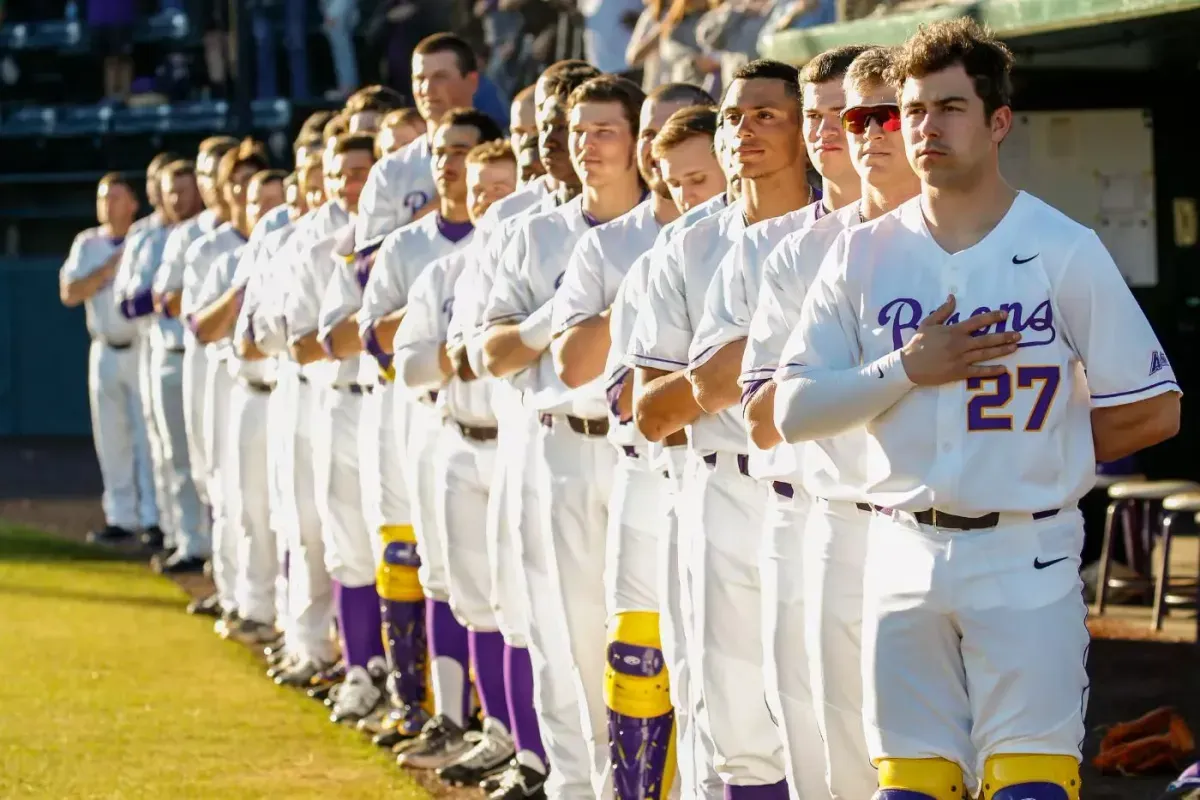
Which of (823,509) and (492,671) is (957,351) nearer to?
(823,509)

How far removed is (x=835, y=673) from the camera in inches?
168

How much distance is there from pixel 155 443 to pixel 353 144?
4.57 meters

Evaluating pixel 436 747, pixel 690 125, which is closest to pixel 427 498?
pixel 436 747

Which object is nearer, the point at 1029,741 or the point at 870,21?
the point at 1029,741

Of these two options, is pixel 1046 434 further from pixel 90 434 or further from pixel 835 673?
pixel 90 434

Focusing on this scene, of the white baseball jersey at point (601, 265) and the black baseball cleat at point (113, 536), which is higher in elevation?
the white baseball jersey at point (601, 265)

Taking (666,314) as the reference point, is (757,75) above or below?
above

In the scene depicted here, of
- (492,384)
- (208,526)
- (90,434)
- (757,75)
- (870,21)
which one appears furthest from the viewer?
(90,434)

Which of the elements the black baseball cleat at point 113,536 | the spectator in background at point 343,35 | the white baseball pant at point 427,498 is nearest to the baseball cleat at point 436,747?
the white baseball pant at point 427,498

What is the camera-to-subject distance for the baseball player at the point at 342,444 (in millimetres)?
8102

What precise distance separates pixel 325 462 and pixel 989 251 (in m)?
4.66

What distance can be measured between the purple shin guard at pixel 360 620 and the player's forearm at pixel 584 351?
2695mm

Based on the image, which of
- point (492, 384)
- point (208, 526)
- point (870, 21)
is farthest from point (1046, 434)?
point (208, 526)

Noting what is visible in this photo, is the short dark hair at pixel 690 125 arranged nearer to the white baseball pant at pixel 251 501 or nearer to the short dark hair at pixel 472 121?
the short dark hair at pixel 472 121
